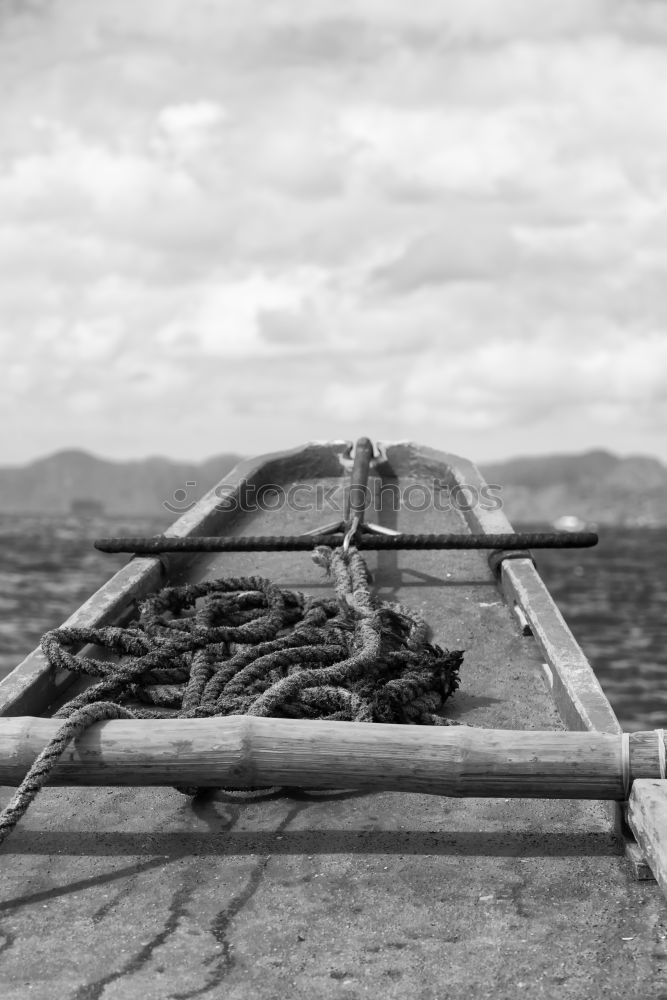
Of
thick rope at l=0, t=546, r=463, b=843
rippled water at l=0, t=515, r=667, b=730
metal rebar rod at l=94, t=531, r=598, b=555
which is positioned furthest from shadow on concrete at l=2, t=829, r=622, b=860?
rippled water at l=0, t=515, r=667, b=730

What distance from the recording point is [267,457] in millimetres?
8320

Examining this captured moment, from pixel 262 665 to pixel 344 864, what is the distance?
102 centimetres

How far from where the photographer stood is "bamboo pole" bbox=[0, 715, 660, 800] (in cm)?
301

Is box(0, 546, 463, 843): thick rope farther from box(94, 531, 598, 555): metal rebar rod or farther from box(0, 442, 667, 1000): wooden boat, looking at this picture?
box(94, 531, 598, 555): metal rebar rod

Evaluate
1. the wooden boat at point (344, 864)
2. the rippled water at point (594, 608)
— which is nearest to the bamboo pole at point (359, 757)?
the wooden boat at point (344, 864)

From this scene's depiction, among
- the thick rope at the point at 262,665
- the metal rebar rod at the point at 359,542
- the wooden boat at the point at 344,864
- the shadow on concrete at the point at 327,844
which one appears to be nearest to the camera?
the wooden boat at the point at 344,864

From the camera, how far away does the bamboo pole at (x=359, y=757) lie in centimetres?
301

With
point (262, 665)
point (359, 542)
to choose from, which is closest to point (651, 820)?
point (262, 665)

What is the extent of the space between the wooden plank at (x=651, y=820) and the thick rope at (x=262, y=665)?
1.02m

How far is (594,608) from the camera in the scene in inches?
1823

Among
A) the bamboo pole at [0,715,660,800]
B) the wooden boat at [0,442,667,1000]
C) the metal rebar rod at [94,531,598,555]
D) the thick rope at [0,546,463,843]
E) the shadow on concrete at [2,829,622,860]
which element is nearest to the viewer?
the wooden boat at [0,442,667,1000]

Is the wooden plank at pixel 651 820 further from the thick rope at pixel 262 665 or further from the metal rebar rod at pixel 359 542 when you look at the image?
the metal rebar rod at pixel 359 542

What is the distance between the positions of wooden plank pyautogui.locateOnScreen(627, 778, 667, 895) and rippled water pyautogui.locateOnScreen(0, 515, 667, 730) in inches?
663

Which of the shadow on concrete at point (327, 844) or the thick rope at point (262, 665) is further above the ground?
the thick rope at point (262, 665)
